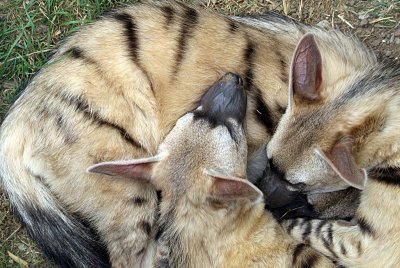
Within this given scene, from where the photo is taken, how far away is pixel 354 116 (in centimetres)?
355

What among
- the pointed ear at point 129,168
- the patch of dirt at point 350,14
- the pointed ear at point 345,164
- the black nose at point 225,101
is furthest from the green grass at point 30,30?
the pointed ear at point 345,164

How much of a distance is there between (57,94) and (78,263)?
93 cm

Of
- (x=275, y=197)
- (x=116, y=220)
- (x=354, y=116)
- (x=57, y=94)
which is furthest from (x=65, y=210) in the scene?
(x=354, y=116)

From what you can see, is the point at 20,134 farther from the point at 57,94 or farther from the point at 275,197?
the point at 275,197

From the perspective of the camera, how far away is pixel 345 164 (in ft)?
10.8

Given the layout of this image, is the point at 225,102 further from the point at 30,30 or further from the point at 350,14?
the point at 30,30

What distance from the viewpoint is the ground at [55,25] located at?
15.1ft

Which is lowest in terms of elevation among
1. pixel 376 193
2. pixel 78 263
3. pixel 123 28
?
pixel 78 263

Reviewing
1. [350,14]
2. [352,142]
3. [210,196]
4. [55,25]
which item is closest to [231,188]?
[210,196]

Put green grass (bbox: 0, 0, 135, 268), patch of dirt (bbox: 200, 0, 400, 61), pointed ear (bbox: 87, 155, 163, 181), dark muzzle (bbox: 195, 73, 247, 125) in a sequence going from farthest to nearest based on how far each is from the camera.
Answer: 1. green grass (bbox: 0, 0, 135, 268)
2. patch of dirt (bbox: 200, 0, 400, 61)
3. dark muzzle (bbox: 195, 73, 247, 125)
4. pointed ear (bbox: 87, 155, 163, 181)

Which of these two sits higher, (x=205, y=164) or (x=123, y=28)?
(x=123, y=28)

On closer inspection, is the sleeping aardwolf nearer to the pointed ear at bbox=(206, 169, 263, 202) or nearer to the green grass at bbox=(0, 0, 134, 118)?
the pointed ear at bbox=(206, 169, 263, 202)

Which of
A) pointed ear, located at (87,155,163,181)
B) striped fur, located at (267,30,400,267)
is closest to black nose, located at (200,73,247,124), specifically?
striped fur, located at (267,30,400,267)

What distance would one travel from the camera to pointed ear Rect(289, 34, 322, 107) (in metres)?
3.39
